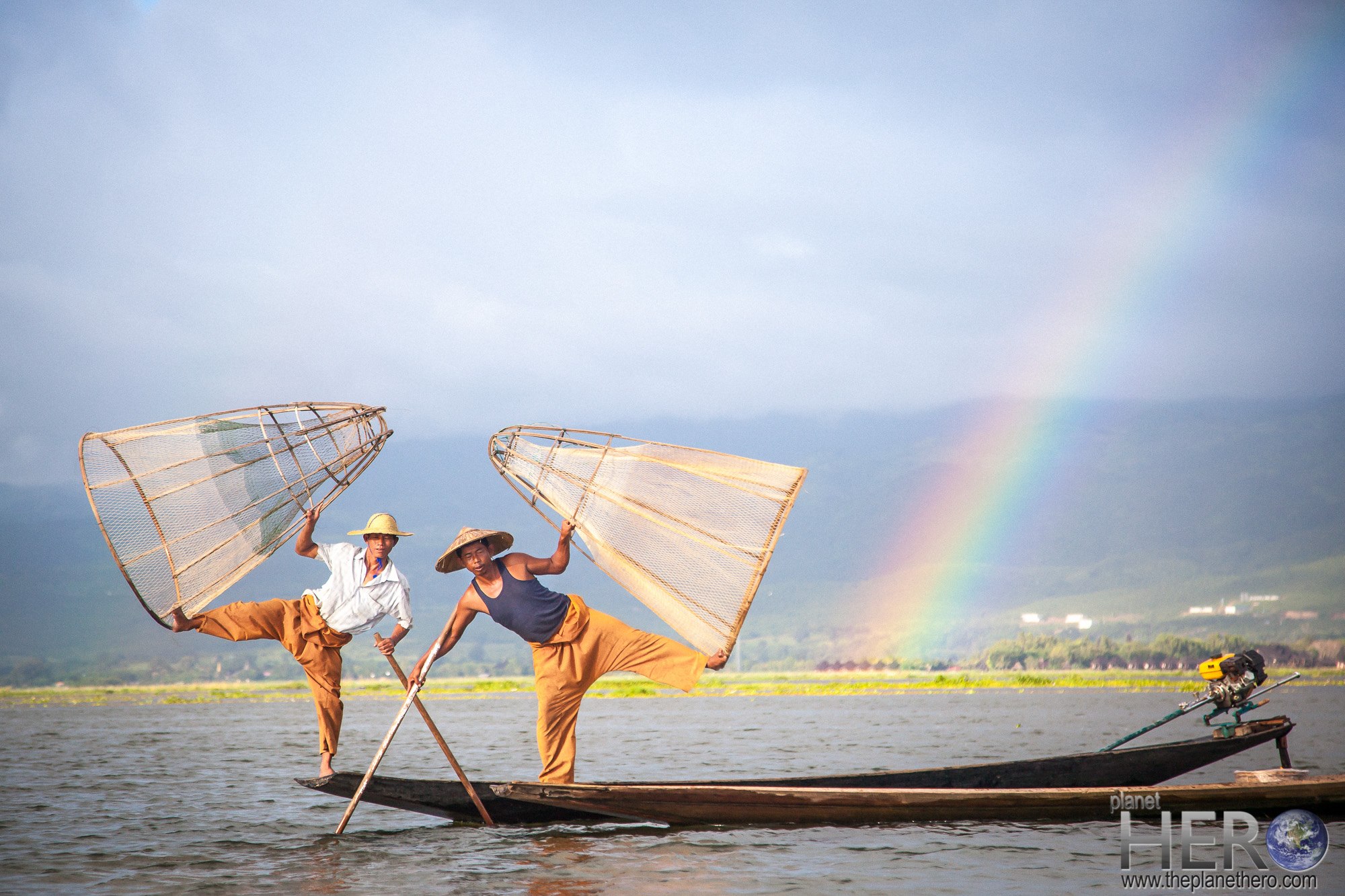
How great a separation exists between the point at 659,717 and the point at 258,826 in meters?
20.3

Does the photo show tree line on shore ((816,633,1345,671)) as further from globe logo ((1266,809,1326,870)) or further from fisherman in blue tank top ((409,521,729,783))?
fisherman in blue tank top ((409,521,729,783))

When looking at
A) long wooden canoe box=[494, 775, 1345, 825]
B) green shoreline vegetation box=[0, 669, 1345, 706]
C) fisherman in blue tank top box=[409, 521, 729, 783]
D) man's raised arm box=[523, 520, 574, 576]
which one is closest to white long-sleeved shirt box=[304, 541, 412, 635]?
fisherman in blue tank top box=[409, 521, 729, 783]

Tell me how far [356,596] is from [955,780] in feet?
18.5

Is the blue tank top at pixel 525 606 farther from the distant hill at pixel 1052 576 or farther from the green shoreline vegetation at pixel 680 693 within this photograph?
the distant hill at pixel 1052 576

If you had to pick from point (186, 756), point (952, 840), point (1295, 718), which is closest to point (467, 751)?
point (186, 756)

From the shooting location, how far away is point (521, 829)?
11258mm

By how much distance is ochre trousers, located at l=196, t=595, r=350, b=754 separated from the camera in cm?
1007

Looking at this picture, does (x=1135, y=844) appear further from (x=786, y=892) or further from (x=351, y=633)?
(x=351, y=633)

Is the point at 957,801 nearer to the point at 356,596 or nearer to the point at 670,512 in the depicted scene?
the point at 670,512

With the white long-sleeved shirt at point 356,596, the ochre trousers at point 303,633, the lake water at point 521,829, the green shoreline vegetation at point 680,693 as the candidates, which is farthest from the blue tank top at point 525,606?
the green shoreline vegetation at point 680,693

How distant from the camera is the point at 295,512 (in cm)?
1062

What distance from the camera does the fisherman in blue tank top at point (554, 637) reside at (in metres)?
9.84

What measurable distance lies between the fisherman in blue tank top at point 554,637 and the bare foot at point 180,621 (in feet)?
6.05

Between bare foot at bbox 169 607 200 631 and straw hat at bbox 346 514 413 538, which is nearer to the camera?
bare foot at bbox 169 607 200 631
